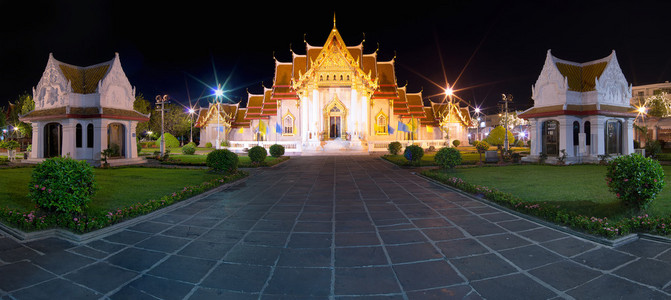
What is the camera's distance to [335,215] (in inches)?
272

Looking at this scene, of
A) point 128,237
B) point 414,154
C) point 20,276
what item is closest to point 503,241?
point 128,237

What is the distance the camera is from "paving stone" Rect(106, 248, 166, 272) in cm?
417

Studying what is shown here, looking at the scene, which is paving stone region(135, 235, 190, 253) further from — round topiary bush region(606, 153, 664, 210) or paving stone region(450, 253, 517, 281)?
round topiary bush region(606, 153, 664, 210)

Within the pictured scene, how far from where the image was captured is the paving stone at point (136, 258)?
417 cm

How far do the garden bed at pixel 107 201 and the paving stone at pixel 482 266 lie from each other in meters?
6.44

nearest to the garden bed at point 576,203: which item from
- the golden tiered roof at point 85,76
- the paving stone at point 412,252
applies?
the paving stone at point 412,252

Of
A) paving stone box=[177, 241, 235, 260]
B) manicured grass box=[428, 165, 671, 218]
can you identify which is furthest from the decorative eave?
paving stone box=[177, 241, 235, 260]

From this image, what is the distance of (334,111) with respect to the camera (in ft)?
111

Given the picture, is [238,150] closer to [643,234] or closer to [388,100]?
[388,100]

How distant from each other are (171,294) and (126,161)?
19.6m

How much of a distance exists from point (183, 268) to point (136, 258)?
0.99 meters

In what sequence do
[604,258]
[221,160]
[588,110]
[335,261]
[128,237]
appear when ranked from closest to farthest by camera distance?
[335,261], [604,258], [128,237], [221,160], [588,110]

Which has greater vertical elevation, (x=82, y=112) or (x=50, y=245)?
(x=82, y=112)

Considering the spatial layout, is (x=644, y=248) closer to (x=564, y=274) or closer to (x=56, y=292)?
(x=564, y=274)
